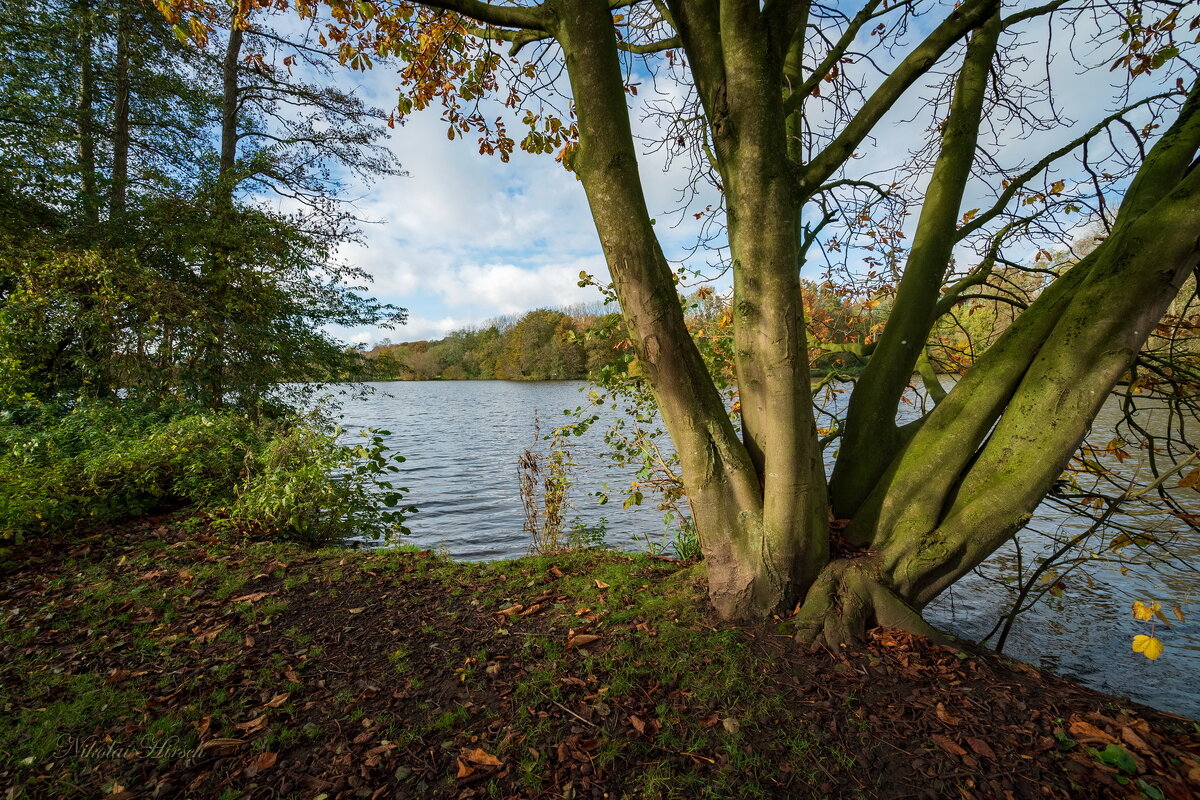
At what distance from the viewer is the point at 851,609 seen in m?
2.90

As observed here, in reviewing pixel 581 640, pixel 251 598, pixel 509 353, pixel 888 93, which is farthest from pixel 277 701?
pixel 509 353

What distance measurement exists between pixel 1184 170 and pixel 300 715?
17.4ft

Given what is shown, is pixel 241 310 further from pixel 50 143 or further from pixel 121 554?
pixel 121 554

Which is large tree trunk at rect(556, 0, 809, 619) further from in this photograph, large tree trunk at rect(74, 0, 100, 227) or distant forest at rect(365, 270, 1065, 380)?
large tree trunk at rect(74, 0, 100, 227)

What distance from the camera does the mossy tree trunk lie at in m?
2.59

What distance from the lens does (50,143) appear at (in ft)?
29.8

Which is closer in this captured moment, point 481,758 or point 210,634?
point 481,758

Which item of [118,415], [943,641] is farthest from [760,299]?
[118,415]

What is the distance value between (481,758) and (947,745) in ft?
6.39

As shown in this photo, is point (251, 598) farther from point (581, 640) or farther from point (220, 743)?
point (581, 640)

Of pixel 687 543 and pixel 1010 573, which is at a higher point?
pixel 687 543

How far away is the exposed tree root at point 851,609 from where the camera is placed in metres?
2.87

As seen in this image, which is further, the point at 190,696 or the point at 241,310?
the point at 241,310

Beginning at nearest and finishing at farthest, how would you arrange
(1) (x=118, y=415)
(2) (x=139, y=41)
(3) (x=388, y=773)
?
Result: (3) (x=388, y=773), (1) (x=118, y=415), (2) (x=139, y=41)
